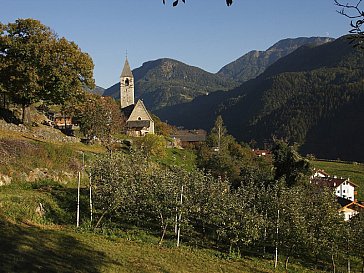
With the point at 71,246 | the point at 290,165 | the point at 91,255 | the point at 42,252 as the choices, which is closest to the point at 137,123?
the point at 290,165

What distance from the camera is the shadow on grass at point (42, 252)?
14.0 metres

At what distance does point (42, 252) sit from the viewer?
1573 centimetres

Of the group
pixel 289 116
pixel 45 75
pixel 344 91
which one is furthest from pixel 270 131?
pixel 45 75

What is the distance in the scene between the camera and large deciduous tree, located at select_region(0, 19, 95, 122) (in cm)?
3430

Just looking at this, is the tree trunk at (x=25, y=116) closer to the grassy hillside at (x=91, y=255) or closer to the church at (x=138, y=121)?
the grassy hillside at (x=91, y=255)

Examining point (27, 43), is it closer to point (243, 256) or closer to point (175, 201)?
point (175, 201)

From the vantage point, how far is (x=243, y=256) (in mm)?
24594

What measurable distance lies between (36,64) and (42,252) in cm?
2340

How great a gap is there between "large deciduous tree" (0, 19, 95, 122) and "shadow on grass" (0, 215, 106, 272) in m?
18.8

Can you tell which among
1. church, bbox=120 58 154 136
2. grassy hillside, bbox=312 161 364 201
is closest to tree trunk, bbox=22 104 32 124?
church, bbox=120 58 154 136

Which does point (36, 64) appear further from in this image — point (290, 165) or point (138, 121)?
point (138, 121)

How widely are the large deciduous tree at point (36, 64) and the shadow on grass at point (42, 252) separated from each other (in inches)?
Answer: 739

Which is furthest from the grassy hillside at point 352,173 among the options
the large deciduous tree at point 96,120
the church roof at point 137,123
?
the large deciduous tree at point 96,120

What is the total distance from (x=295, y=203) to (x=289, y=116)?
158 metres
